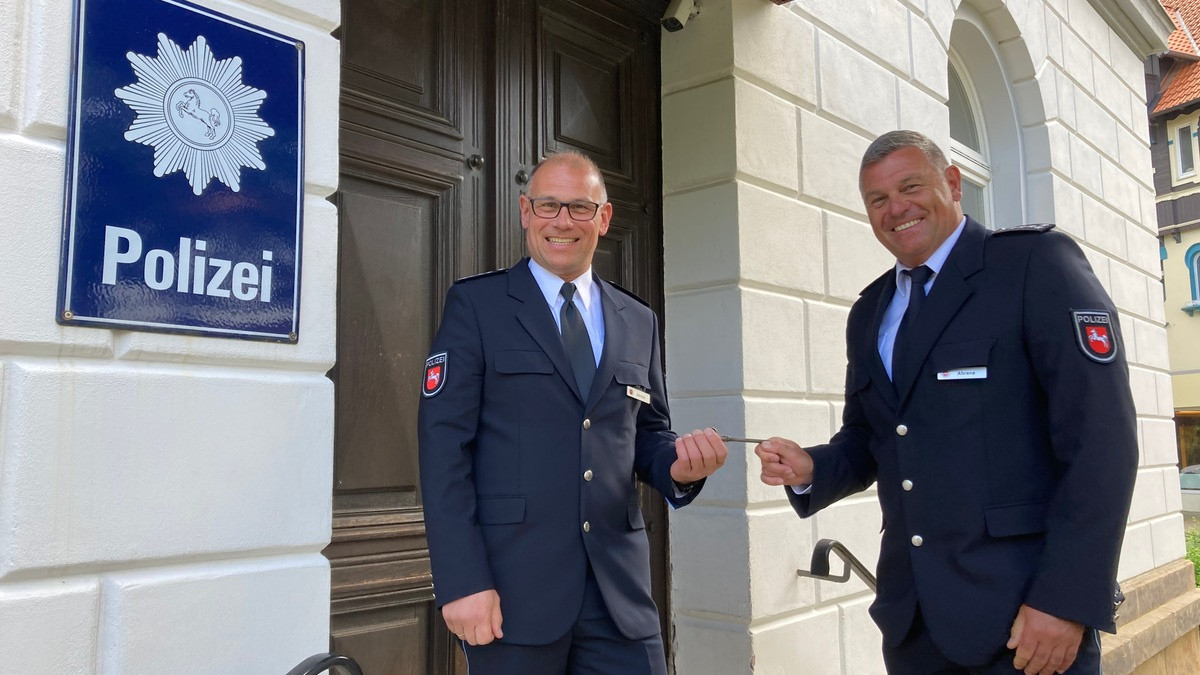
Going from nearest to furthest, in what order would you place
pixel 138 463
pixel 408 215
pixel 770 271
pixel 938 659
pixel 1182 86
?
pixel 138 463 < pixel 938 659 < pixel 408 215 < pixel 770 271 < pixel 1182 86

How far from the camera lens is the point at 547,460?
84.8 inches

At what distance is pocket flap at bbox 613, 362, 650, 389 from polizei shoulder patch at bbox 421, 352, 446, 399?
44 cm

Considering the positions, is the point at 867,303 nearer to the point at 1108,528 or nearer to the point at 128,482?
the point at 1108,528

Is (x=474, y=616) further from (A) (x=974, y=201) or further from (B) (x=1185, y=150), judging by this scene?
(B) (x=1185, y=150)

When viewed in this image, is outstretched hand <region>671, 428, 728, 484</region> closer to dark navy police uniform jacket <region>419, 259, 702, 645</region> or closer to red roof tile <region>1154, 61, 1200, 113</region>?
dark navy police uniform jacket <region>419, 259, 702, 645</region>

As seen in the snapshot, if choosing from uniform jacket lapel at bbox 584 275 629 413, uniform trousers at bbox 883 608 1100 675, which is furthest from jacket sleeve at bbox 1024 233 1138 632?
uniform jacket lapel at bbox 584 275 629 413

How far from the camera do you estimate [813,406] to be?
421 cm

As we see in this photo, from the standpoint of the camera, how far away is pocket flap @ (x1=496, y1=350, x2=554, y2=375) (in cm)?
218

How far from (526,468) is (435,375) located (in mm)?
311

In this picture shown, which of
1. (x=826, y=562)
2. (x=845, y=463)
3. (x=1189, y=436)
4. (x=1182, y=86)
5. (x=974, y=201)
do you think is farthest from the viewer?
(x=1189, y=436)

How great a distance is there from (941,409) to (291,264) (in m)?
1.63

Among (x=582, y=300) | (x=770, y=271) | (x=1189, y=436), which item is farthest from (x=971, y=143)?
(x=1189, y=436)

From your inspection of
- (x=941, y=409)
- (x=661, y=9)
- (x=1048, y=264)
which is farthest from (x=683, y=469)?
(x=661, y=9)

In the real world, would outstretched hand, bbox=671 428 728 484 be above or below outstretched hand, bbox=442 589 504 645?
above
